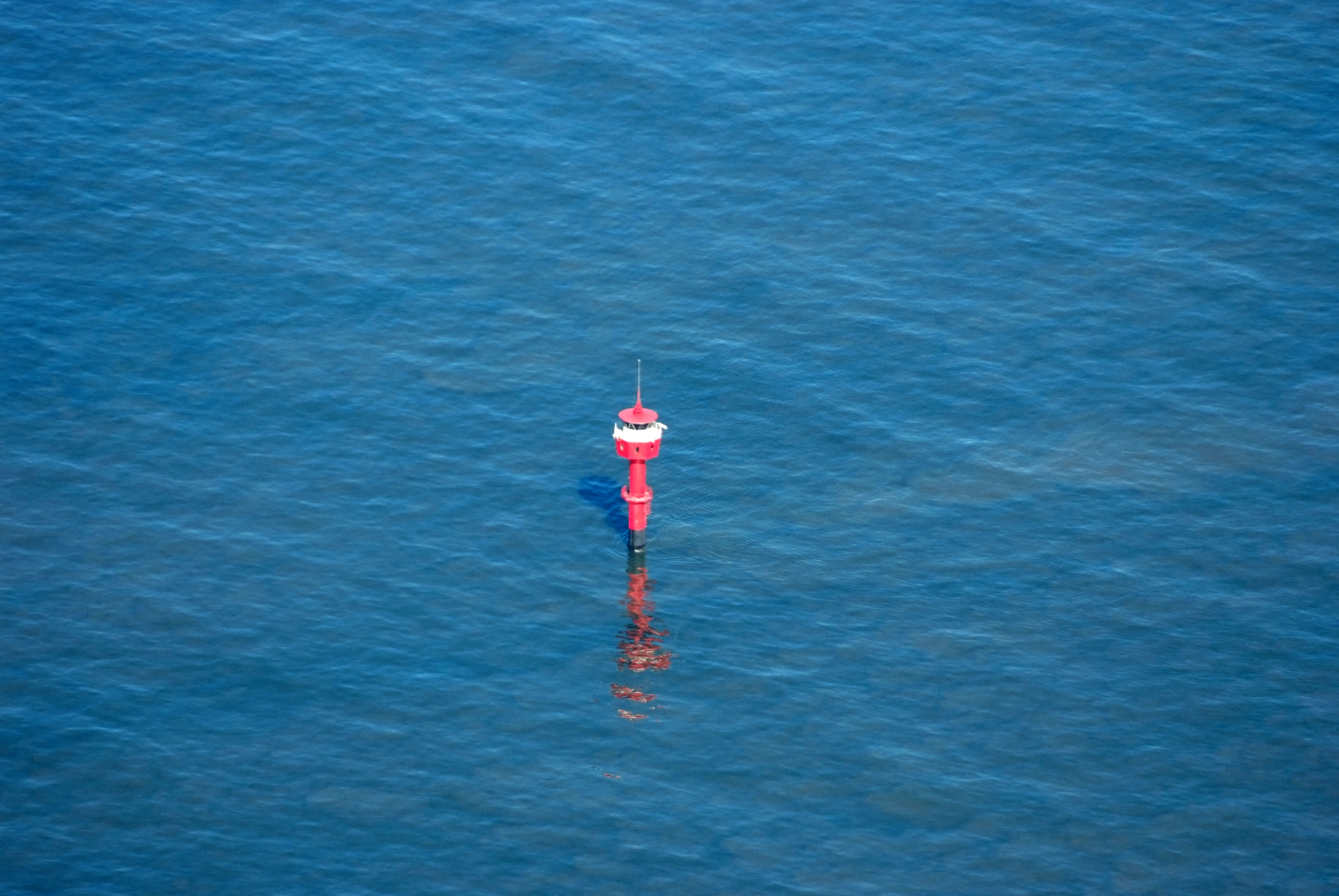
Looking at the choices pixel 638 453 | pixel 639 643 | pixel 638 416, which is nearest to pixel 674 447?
pixel 638 453

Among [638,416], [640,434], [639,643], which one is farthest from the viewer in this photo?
[638,416]

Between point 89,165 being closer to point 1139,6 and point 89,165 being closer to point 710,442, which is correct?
point 710,442

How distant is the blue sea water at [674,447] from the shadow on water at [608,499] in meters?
0.31

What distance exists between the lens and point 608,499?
99.5 meters

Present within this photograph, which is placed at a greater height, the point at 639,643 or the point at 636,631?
the point at 636,631

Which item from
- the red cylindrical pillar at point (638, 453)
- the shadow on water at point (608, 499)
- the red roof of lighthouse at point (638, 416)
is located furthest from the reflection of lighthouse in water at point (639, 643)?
the red roof of lighthouse at point (638, 416)

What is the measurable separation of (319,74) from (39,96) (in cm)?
1696

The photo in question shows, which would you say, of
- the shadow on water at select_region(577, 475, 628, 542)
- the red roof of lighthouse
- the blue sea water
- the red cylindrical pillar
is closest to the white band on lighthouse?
the red cylindrical pillar

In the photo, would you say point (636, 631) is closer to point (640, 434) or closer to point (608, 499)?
point (640, 434)

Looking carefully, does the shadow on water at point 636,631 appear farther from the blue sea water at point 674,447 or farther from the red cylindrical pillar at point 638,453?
the red cylindrical pillar at point 638,453

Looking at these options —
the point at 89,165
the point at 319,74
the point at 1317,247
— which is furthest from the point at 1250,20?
the point at 89,165

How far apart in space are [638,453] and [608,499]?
7560mm

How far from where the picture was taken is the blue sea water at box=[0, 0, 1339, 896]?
8200 centimetres

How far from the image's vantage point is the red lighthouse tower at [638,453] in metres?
92.2
